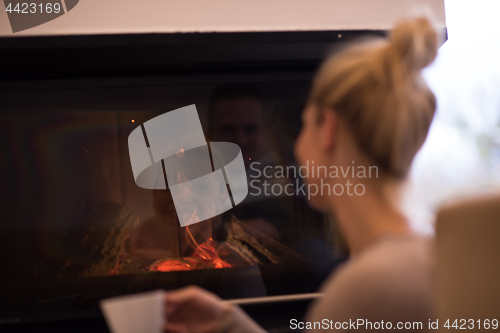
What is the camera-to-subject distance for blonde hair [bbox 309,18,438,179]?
601 millimetres

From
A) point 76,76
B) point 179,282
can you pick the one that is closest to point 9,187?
point 76,76

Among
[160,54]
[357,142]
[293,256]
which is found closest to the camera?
[357,142]

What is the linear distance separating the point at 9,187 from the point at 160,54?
0.67 metres

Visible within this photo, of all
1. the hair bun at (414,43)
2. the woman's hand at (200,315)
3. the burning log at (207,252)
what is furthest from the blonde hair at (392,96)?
the burning log at (207,252)

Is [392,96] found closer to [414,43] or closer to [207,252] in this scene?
[414,43]

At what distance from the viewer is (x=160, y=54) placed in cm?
128

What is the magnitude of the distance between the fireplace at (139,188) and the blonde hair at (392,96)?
27.7 inches

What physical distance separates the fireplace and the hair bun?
2.33 ft

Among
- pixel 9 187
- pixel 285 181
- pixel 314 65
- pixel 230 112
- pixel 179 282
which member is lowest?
pixel 179 282

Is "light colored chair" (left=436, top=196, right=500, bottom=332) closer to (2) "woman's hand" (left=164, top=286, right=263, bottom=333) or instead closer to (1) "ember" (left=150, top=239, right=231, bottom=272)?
(2) "woman's hand" (left=164, top=286, right=263, bottom=333)

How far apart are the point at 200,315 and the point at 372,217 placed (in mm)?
331

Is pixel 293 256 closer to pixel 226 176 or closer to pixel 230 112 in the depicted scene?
pixel 226 176

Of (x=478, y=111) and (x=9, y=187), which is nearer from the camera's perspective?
(x=9, y=187)

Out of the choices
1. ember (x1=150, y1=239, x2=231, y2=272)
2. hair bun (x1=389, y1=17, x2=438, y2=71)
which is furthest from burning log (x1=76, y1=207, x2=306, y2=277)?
hair bun (x1=389, y1=17, x2=438, y2=71)
